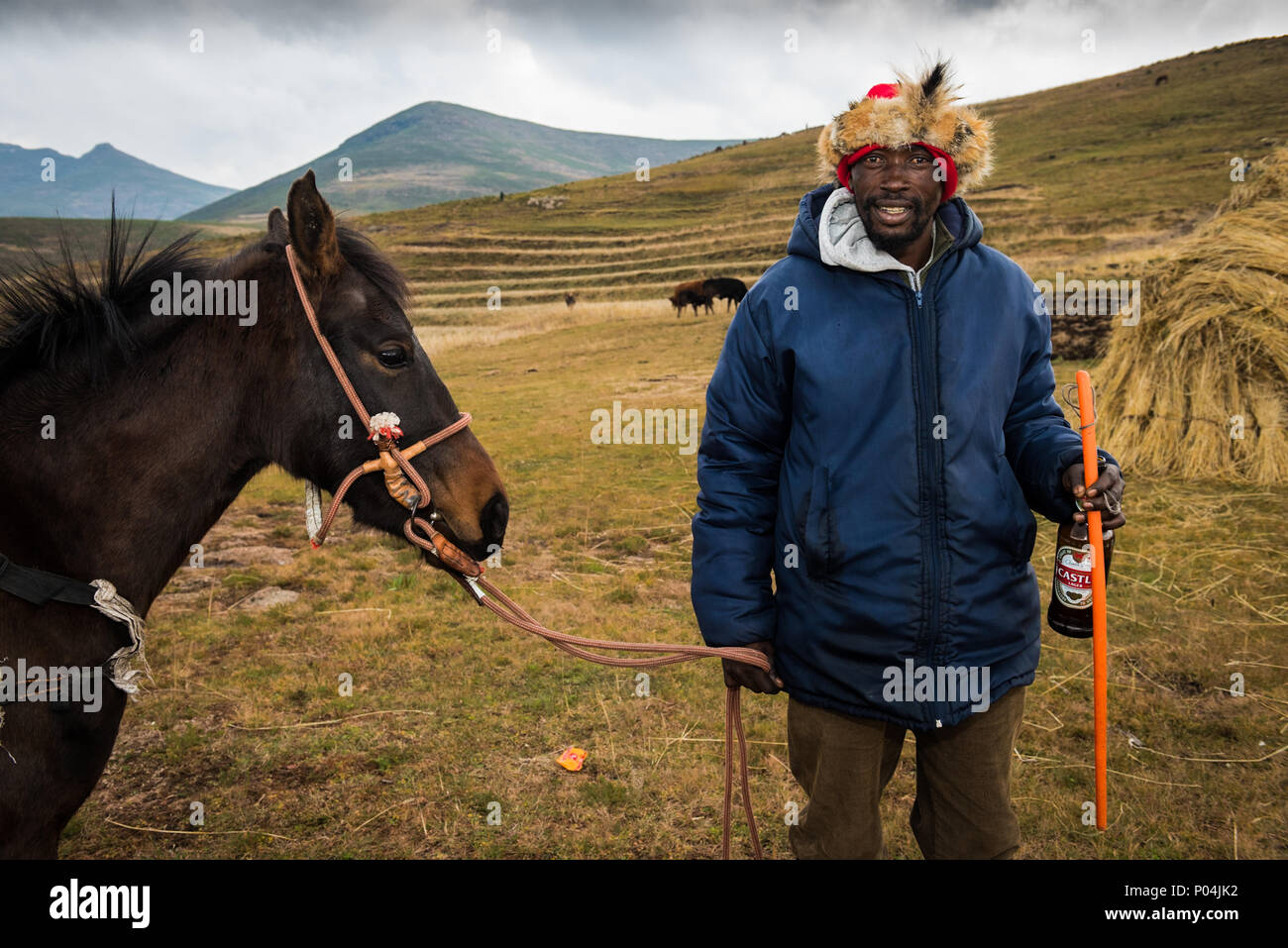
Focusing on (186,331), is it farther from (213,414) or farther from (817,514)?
(817,514)

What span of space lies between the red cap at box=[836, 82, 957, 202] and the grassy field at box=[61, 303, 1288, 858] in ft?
7.14

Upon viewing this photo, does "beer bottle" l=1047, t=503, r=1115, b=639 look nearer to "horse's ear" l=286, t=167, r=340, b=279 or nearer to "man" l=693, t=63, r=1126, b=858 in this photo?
"man" l=693, t=63, r=1126, b=858

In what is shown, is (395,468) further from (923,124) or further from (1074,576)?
(1074,576)

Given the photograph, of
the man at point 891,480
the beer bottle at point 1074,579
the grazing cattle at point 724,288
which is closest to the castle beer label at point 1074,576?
the beer bottle at point 1074,579

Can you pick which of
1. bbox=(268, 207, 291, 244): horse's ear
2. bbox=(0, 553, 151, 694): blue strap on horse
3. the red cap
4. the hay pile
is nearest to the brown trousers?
the red cap

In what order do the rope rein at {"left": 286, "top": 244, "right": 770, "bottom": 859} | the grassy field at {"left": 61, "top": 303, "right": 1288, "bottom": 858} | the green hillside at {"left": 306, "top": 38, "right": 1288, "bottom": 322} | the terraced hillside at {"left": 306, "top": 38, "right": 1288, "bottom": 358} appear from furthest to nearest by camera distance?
the green hillside at {"left": 306, "top": 38, "right": 1288, "bottom": 322}
the terraced hillside at {"left": 306, "top": 38, "right": 1288, "bottom": 358}
the grassy field at {"left": 61, "top": 303, "right": 1288, "bottom": 858}
the rope rein at {"left": 286, "top": 244, "right": 770, "bottom": 859}

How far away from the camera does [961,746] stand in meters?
2.23

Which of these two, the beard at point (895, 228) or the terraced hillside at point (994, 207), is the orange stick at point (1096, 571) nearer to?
the beard at point (895, 228)

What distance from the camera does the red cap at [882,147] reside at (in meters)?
2.19

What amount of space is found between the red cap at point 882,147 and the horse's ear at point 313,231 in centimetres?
170

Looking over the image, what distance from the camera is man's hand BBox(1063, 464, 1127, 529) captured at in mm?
2076

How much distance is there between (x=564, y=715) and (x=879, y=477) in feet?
10.6

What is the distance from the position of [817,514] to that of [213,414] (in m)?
2.04
